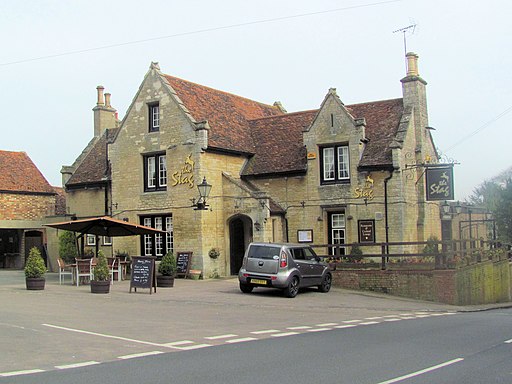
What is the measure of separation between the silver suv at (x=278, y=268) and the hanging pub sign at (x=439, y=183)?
7.88 m

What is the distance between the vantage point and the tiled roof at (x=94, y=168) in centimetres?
3484

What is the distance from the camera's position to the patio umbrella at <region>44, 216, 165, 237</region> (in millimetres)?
24281

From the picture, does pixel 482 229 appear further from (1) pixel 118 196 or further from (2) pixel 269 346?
(2) pixel 269 346

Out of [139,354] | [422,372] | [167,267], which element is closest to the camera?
[422,372]

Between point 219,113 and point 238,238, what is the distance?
6431mm

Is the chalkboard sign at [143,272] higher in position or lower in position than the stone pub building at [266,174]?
lower

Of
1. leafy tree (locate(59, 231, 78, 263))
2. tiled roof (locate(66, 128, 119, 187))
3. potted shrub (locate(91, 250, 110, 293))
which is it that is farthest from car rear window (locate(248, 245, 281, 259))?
leafy tree (locate(59, 231, 78, 263))

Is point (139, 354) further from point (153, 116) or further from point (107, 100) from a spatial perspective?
point (107, 100)

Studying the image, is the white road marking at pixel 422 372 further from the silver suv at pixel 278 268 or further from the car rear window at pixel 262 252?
the car rear window at pixel 262 252

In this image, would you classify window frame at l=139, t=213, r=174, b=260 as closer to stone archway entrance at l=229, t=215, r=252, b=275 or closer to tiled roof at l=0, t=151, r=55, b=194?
stone archway entrance at l=229, t=215, r=252, b=275

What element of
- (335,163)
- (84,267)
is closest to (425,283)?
→ (335,163)

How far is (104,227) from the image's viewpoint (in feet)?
85.0

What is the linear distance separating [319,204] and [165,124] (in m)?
8.00

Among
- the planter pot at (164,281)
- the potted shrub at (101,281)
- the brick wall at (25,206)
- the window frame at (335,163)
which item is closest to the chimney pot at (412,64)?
the window frame at (335,163)
